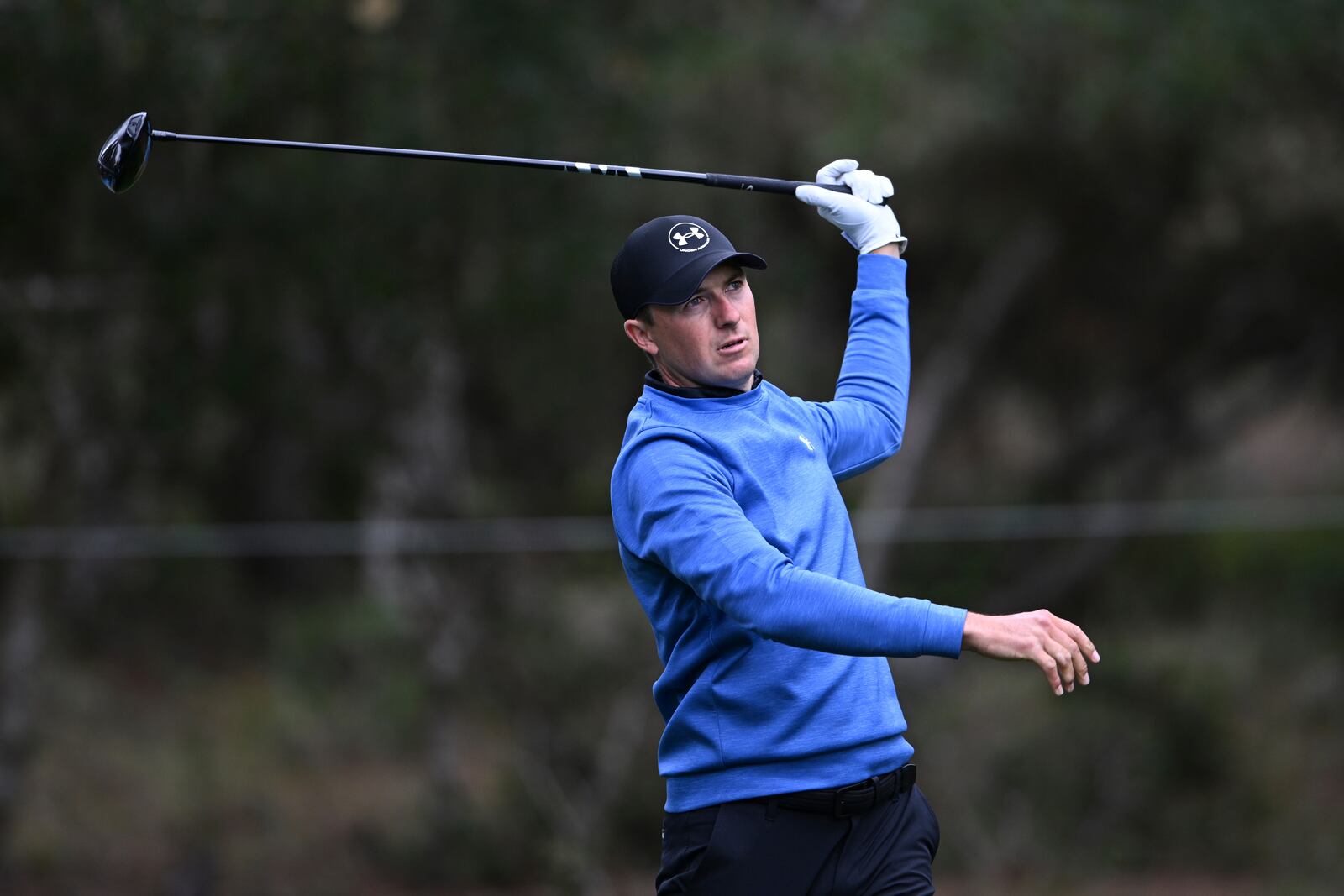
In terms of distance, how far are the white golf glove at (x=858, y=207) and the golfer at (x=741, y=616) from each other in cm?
51

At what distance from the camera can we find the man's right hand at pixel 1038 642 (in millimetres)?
2422

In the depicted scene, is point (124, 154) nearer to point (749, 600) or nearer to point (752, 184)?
point (752, 184)

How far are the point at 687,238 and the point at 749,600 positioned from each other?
0.77 metres

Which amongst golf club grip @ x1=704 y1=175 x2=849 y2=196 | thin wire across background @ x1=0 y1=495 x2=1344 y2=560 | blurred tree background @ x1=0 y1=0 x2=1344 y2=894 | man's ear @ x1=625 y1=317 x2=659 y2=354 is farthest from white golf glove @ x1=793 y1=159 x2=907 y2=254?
thin wire across background @ x1=0 y1=495 x2=1344 y2=560

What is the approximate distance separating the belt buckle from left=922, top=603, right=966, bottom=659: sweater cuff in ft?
1.54

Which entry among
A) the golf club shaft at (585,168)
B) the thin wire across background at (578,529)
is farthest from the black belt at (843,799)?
the thin wire across background at (578,529)

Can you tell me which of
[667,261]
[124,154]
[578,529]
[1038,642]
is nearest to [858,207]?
[667,261]

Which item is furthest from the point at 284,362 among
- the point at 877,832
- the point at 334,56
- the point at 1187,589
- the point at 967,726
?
the point at 1187,589

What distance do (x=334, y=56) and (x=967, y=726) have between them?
17.6 feet

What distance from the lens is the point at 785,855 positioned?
283 cm

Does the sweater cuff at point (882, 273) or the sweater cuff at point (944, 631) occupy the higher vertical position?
the sweater cuff at point (882, 273)

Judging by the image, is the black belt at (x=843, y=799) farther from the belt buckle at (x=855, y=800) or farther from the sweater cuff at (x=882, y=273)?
the sweater cuff at (x=882, y=273)

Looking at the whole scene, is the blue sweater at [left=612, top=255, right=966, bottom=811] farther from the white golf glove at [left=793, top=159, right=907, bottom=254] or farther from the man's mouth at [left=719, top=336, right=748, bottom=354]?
the white golf glove at [left=793, top=159, right=907, bottom=254]

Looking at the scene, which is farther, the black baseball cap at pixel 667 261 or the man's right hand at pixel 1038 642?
the black baseball cap at pixel 667 261
